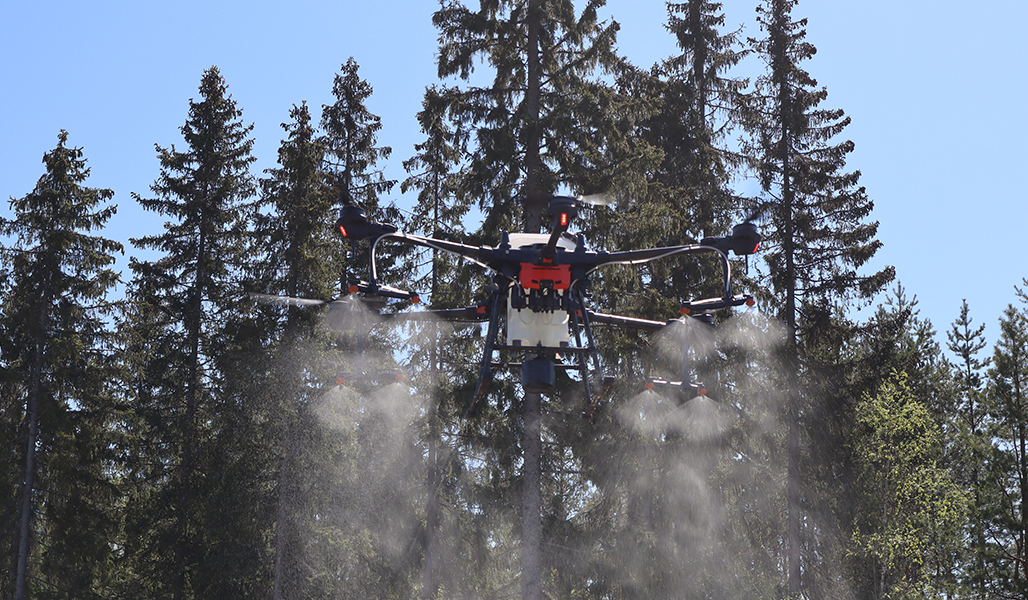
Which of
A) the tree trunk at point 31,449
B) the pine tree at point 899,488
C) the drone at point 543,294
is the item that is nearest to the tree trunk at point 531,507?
the drone at point 543,294

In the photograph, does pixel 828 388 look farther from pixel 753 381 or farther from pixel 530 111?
pixel 530 111

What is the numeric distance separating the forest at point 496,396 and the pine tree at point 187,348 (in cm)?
8

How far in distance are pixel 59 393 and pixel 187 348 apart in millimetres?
2914

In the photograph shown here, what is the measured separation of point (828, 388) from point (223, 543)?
560 inches

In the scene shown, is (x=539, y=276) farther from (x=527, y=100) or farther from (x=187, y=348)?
(x=187, y=348)

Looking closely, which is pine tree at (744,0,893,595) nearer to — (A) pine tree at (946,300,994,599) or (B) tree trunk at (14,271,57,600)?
(A) pine tree at (946,300,994,599)

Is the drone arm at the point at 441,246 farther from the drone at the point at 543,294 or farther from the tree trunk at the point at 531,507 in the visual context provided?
the tree trunk at the point at 531,507

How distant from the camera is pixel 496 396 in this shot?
21.4 meters

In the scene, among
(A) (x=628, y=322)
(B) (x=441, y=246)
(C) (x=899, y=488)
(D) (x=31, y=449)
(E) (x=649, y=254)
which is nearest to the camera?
(B) (x=441, y=246)

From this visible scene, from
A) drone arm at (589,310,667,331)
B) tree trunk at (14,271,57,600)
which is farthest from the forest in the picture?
drone arm at (589,310,667,331)

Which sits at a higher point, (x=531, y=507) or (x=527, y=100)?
(x=527, y=100)

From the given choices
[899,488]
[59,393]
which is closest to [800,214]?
[899,488]

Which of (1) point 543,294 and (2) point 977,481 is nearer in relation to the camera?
(1) point 543,294

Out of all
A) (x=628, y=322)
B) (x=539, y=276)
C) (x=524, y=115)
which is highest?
(x=524, y=115)
